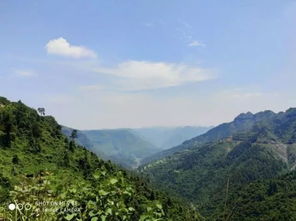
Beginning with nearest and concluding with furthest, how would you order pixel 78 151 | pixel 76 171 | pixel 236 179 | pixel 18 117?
pixel 236 179
pixel 76 171
pixel 18 117
pixel 78 151

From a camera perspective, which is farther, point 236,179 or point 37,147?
point 37,147

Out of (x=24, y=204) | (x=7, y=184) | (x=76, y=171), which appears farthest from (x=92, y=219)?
(x=76, y=171)

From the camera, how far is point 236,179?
8.55 m

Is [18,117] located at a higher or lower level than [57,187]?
higher

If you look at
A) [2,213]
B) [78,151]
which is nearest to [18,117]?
[78,151]

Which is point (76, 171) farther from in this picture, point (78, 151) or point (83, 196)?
point (83, 196)

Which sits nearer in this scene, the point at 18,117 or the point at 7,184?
the point at 7,184

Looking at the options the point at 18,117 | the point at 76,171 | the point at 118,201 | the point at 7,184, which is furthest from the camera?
the point at 18,117

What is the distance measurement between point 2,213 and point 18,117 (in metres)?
148

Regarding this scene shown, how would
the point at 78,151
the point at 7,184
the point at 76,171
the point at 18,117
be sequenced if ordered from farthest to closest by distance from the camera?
1. the point at 78,151
2. the point at 18,117
3. the point at 76,171
4. the point at 7,184

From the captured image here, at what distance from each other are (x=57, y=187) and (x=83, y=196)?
2.04 ft

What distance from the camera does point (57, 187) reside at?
9.27 m

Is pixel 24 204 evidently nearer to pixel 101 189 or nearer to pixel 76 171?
pixel 101 189

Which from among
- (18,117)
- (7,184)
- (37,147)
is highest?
(18,117)
